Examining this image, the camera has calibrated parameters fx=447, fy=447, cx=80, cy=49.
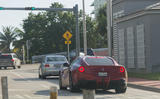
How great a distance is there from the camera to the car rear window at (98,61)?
51.1 ft

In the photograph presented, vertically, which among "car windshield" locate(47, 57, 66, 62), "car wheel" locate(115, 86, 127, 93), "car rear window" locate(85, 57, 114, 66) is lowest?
"car wheel" locate(115, 86, 127, 93)

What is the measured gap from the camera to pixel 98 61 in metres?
15.8

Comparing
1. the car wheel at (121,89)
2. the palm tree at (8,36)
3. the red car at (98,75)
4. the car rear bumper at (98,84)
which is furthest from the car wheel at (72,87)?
the palm tree at (8,36)

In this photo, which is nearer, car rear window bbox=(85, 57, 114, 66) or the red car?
the red car

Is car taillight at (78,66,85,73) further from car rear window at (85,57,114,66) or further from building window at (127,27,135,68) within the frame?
building window at (127,27,135,68)

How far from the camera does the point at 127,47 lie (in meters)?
32.9

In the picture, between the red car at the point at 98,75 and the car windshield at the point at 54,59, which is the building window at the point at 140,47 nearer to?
the car windshield at the point at 54,59

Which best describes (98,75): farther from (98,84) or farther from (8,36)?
(8,36)

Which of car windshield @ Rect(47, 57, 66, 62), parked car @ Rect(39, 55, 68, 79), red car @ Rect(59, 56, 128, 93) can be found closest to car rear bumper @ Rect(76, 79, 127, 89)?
red car @ Rect(59, 56, 128, 93)

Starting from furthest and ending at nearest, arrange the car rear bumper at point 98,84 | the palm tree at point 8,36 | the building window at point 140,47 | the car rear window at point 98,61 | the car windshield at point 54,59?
the palm tree at point 8,36
the building window at point 140,47
the car windshield at point 54,59
the car rear window at point 98,61
the car rear bumper at point 98,84

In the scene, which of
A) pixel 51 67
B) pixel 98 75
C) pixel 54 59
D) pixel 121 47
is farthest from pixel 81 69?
pixel 121 47

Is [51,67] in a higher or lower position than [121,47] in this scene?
lower

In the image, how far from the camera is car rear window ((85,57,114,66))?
15.6 m

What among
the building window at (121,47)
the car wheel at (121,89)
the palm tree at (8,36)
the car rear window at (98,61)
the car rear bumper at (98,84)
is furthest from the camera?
the palm tree at (8,36)
